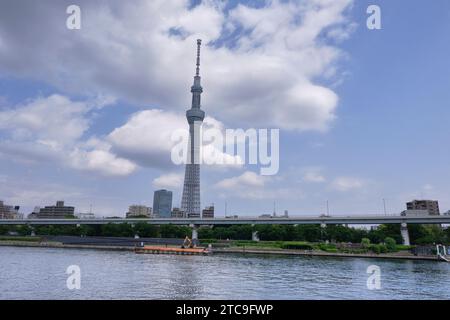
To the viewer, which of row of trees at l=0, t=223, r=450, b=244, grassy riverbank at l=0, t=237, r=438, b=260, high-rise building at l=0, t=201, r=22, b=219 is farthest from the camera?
high-rise building at l=0, t=201, r=22, b=219

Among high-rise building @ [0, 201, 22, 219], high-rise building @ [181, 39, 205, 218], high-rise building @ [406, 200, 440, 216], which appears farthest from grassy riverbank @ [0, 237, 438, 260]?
high-rise building @ [406, 200, 440, 216]

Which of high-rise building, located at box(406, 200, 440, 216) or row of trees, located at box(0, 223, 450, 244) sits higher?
high-rise building, located at box(406, 200, 440, 216)

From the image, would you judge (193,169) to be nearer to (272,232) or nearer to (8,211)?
(272,232)

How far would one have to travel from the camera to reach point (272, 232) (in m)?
94.8

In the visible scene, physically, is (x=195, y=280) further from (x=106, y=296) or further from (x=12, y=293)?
(x=12, y=293)

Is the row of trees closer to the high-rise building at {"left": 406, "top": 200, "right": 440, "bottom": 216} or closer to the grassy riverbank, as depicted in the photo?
the grassy riverbank

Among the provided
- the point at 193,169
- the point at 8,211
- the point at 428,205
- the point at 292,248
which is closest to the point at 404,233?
the point at 292,248

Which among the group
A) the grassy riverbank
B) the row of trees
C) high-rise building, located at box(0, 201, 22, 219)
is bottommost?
the grassy riverbank

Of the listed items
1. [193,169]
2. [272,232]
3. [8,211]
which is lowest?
[272,232]

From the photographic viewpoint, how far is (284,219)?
3632 inches

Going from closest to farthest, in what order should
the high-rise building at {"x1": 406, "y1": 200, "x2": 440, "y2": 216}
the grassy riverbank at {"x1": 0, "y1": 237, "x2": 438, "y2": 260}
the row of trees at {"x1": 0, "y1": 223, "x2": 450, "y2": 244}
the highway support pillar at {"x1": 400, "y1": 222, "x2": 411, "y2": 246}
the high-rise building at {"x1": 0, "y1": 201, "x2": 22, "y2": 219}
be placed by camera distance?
the grassy riverbank at {"x1": 0, "y1": 237, "x2": 438, "y2": 260} < the highway support pillar at {"x1": 400, "y1": 222, "x2": 411, "y2": 246} < the row of trees at {"x1": 0, "y1": 223, "x2": 450, "y2": 244} < the high-rise building at {"x1": 406, "y1": 200, "x2": 440, "y2": 216} < the high-rise building at {"x1": 0, "y1": 201, "x2": 22, "y2": 219}

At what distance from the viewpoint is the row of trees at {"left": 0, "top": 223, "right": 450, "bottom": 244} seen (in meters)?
88.6
